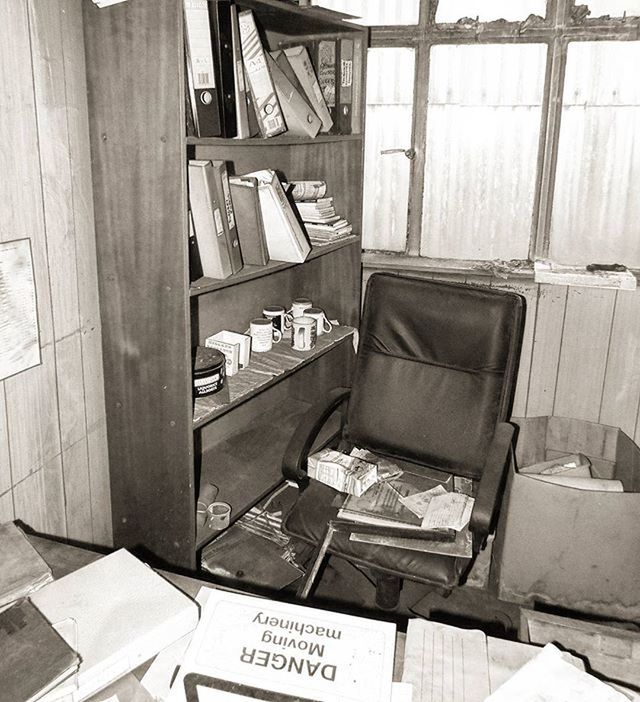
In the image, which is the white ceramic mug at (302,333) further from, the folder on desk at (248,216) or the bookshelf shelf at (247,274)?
the folder on desk at (248,216)

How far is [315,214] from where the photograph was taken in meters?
2.52

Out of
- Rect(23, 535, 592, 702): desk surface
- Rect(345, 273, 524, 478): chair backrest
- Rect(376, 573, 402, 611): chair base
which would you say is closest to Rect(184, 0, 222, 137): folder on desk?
Rect(345, 273, 524, 478): chair backrest

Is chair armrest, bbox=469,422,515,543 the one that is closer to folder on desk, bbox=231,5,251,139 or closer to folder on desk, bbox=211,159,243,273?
folder on desk, bbox=211,159,243,273

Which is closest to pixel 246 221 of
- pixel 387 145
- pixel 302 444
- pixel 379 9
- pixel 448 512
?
pixel 302 444

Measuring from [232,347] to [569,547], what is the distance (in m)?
1.25

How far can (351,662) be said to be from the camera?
3.85 feet

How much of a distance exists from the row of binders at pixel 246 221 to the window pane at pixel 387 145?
13.9 inches

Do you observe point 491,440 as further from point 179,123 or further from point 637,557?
point 179,123

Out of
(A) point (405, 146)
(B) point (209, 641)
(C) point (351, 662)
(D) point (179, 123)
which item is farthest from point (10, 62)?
(A) point (405, 146)

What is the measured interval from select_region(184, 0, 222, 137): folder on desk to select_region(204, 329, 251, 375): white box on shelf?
677 mm

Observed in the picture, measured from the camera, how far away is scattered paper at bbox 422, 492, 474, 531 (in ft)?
6.61

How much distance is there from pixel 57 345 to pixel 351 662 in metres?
1.10

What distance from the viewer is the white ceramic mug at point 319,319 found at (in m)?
2.60

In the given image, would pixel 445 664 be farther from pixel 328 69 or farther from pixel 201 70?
pixel 328 69
